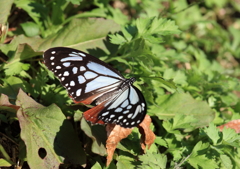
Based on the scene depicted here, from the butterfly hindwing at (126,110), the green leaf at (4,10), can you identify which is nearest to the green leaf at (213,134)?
the butterfly hindwing at (126,110)

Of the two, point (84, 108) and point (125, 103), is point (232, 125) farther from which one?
point (84, 108)

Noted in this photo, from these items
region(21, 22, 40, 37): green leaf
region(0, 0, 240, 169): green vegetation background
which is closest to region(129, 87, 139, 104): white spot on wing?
region(0, 0, 240, 169): green vegetation background

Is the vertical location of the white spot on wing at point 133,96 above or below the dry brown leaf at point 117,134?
above

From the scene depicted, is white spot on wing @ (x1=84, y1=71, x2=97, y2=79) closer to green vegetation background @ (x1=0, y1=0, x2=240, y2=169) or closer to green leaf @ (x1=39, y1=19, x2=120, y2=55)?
green vegetation background @ (x1=0, y1=0, x2=240, y2=169)

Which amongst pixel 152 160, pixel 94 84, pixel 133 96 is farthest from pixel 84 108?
pixel 152 160

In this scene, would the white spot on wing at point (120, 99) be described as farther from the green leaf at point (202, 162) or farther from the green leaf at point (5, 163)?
the green leaf at point (5, 163)

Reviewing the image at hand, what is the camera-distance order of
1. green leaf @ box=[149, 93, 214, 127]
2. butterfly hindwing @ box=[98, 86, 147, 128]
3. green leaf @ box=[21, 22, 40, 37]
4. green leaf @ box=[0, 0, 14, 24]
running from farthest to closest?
green leaf @ box=[21, 22, 40, 37] < green leaf @ box=[149, 93, 214, 127] < green leaf @ box=[0, 0, 14, 24] < butterfly hindwing @ box=[98, 86, 147, 128]

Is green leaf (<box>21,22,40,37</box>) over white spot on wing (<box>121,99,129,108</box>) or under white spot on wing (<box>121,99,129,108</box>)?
over
